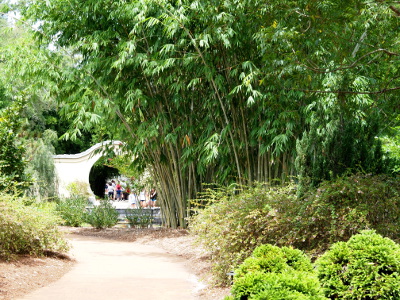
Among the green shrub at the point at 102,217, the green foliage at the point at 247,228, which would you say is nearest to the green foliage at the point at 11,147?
the green shrub at the point at 102,217

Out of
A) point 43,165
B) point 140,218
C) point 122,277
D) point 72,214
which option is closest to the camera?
point 122,277

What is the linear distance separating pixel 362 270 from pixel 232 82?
20.0ft

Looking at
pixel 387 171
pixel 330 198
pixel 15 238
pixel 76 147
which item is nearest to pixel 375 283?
pixel 330 198

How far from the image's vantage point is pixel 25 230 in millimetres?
6652

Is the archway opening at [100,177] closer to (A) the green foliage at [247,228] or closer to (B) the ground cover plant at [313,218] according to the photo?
(A) the green foliage at [247,228]

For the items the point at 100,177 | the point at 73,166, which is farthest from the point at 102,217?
the point at 100,177

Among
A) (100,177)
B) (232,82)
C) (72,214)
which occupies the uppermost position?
(232,82)

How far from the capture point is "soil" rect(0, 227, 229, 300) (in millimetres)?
5211

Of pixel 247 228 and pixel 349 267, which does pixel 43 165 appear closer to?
pixel 247 228

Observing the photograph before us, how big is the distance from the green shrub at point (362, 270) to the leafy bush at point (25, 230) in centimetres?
428

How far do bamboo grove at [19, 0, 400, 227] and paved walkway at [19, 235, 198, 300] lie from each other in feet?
6.36

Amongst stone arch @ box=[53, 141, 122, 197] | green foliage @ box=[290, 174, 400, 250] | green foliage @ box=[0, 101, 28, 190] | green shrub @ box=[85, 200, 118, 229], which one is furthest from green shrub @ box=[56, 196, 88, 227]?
green foliage @ box=[290, 174, 400, 250]

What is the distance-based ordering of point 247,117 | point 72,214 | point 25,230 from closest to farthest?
point 25,230
point 247,117
point 72,214

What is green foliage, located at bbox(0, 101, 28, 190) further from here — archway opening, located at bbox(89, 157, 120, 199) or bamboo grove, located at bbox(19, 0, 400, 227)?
archway opening, located at bbox(89, 157, 120, 199)
